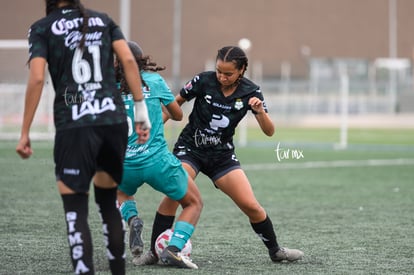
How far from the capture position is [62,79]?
16.2 ft

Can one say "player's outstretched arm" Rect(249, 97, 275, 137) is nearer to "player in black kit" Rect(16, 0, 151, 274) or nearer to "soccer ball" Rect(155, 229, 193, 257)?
"soccer ball" Rect(155, 229, 193, 257)

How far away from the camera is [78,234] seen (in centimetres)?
485

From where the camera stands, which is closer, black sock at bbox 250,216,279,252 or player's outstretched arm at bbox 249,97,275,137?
player's outstretched arm at bbox 249,97,275,137

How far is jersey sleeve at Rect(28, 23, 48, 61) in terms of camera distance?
4871 mm

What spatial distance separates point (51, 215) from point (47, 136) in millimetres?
7904

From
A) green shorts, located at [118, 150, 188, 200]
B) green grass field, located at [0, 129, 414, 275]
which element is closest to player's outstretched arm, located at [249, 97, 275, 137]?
green shorts, located at [118, 150, 188, 200]

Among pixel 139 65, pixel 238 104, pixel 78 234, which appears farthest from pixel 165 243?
pixel 78 234

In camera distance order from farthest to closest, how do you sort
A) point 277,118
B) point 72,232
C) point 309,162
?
1. point 277,118
2. point 309,162
3. point 72,232

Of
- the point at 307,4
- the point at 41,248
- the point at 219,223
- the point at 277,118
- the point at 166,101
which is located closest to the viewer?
the point at 166,101

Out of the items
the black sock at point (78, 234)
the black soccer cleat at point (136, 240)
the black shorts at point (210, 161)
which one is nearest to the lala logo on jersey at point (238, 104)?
the black shorts at point (210, 161)

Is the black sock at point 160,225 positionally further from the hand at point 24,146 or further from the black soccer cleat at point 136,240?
the hand at point 24,146

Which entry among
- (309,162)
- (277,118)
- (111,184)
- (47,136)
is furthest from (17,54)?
(277,118)

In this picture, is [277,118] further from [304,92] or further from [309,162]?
[309,162]

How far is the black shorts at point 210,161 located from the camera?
22.4 ft
